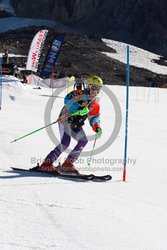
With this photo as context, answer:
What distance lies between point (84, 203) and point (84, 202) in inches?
2.0

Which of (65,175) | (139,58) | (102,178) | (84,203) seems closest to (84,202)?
(84,203)

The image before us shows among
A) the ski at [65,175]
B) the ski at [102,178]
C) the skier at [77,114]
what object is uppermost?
the skier at [77,114]

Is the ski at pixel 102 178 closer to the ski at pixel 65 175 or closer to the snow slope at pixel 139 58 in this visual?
the ski at pixel 65 175

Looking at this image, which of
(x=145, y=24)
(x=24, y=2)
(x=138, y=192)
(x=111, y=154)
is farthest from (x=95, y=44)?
(x=24, y=2)

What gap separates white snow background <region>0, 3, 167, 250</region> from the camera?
4.57m

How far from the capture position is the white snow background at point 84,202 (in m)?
4.57

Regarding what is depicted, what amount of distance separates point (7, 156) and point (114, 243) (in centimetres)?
416

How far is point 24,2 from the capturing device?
97688mm

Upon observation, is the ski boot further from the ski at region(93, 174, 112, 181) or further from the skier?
the ski at region(93, 174, 112, 181)

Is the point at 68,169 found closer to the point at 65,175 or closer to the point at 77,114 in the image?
the point at 65,175

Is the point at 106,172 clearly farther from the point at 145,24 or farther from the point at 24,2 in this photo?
the point at 24,2

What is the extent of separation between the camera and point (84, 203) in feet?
19.2

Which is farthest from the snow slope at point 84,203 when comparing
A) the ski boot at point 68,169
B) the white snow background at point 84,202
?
the ski boot at point 68,169

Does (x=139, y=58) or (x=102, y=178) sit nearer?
(x=102, y=178)
